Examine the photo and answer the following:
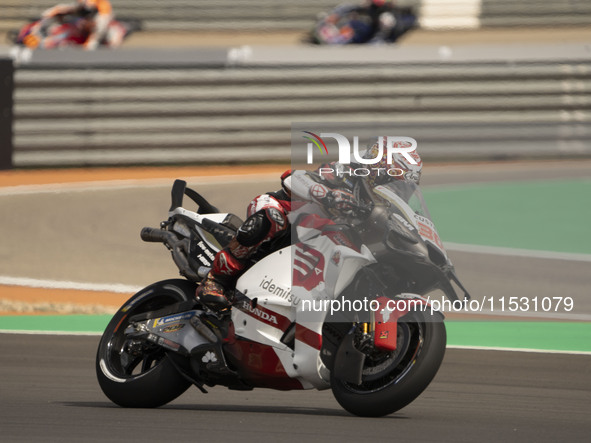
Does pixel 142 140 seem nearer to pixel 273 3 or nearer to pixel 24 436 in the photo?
pixel 273 3

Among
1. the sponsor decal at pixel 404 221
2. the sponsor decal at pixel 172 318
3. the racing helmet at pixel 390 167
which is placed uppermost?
the racing helmet at pixel 390 167

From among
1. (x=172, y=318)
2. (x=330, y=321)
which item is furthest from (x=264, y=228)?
(x=172, y=318)

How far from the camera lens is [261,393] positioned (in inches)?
295

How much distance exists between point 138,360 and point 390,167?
1.86m

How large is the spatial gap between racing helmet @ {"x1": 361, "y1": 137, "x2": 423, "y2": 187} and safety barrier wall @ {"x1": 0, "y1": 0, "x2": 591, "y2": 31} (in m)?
17.2

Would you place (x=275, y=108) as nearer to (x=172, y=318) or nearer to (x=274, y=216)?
(x=172, y=318)

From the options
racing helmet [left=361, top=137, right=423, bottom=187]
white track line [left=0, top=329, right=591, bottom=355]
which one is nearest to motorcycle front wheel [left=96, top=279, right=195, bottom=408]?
racing helmet [left=361, top=137, right=423, bottom=187]

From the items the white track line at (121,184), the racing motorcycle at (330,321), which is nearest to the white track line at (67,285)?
the white track line at (121,184)

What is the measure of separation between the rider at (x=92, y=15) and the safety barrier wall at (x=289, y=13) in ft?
5.32

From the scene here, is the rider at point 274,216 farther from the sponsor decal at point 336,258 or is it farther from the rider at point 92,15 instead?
the rider at point 92,15

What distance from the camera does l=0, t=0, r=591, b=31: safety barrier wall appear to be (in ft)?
74.2

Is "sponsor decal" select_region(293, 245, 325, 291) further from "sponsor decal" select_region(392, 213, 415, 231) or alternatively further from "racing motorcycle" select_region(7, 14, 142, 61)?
"racing motorcycle" select_region(7, 14, 142, 61)

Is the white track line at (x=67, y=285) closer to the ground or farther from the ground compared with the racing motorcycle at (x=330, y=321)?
closer to the ground

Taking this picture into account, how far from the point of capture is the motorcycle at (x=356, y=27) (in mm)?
21422
